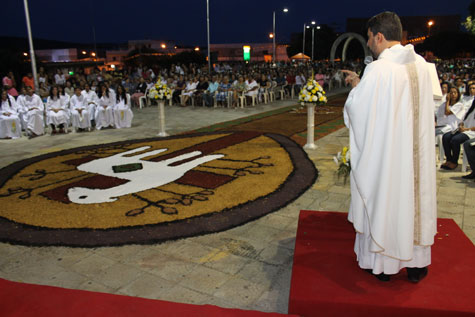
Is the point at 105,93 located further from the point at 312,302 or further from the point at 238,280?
the point at 312,302

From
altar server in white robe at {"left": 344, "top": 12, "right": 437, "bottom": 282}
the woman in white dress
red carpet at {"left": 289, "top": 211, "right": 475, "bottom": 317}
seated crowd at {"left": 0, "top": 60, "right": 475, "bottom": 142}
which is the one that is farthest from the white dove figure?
the woman in white dress

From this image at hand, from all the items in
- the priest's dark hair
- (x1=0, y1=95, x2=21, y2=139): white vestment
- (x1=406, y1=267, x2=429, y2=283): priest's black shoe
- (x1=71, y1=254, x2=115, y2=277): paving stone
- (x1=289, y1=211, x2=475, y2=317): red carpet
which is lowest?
(x1=71, y1=254, x2=115, y2=277): paving stone

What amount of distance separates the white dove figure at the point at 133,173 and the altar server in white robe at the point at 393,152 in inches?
153

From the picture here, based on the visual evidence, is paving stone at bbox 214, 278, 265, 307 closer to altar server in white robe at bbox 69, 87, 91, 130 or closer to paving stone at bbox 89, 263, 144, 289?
paving stone at bbox 89, 263, 144, 289

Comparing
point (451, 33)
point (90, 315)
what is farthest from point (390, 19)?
point (451, 33)

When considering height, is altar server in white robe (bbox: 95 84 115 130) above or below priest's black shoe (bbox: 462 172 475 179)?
above

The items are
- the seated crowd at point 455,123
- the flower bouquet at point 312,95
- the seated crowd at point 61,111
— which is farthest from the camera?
the seated crowd at point 61,111

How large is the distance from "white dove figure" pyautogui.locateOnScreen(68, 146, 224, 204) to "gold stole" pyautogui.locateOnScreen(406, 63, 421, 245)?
4.08 metres

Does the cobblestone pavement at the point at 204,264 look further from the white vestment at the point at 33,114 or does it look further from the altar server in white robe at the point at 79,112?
the altar server in white robe at the point at 79,112

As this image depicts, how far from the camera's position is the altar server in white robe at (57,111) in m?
11.0

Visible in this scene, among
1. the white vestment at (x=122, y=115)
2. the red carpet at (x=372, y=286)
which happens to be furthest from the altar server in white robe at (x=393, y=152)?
the white vestment at (x=122, y=115)

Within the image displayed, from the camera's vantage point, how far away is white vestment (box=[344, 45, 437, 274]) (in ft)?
8.64

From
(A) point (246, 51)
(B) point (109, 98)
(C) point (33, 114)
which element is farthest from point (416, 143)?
(A) point (246, 51)

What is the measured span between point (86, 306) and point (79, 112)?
9.74 meters
